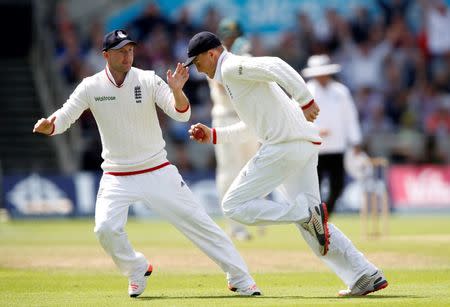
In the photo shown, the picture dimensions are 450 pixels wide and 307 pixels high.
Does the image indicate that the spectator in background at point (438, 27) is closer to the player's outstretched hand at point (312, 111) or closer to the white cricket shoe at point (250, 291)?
the white cricket shoe at point (250, 291)

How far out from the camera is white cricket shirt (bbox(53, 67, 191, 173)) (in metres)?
9.73

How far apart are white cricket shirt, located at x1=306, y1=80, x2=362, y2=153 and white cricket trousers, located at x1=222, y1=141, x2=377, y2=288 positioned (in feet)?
19.2

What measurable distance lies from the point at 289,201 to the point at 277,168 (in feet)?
1.06

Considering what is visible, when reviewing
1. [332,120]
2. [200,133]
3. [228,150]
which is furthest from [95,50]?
[200,133]

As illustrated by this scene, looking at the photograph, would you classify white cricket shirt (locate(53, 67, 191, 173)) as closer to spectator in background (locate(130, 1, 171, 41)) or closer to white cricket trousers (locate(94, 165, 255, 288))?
white cricket trousers (locate(94, 165, 255, 288))

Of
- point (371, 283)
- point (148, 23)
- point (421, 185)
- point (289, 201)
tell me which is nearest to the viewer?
point (371, 283)

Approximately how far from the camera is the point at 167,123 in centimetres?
2506

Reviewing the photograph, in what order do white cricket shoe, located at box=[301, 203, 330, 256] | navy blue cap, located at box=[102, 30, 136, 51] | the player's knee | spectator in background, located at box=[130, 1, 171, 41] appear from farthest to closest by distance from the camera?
spectator in background, located at box=[130, 1, 171, 41]
navy blue cap, located at box=[102, 30, 136, 51]
the player's knee
white cricket shoe, located at box=[301, 203, 330, 256]

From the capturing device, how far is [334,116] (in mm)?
15273

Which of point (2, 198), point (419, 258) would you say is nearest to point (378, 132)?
point (2, 198)

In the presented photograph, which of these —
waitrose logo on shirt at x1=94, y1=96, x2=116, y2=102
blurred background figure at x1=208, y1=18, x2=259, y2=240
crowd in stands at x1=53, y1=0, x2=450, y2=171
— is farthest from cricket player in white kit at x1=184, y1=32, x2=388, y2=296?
crowd in stands at x1=53, y1=0, x2=450, y2=171

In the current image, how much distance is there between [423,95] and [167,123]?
5605 millimetres

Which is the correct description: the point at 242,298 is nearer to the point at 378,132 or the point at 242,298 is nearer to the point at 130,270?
the point at 130,270

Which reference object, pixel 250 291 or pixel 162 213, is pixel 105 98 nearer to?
pixel 162 213
